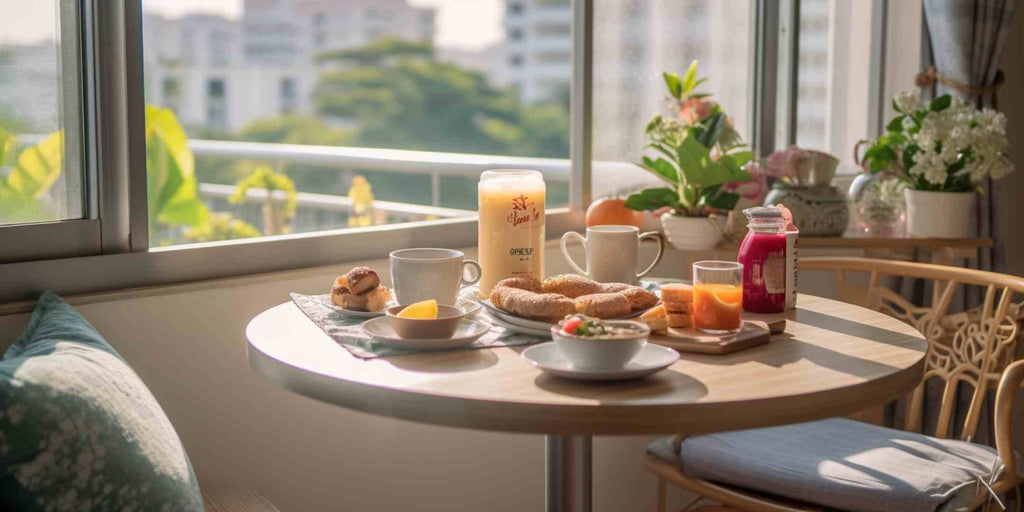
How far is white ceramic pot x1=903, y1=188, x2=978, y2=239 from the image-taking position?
2330 millimetres

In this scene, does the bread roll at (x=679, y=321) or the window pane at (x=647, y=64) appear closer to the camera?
the bread roll at (x=679, y=321)

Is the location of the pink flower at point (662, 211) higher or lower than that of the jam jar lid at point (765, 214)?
lower

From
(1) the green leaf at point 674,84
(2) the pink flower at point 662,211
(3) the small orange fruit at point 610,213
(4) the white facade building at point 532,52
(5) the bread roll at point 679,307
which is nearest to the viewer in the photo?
(5) the bread roll at point 679,307

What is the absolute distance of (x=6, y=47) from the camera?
148cm

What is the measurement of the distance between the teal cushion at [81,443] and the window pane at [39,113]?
18.0 inches

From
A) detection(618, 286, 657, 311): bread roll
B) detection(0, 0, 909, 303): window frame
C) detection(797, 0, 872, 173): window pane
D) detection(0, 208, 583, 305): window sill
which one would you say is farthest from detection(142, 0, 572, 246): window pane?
detection(618, 286, 657, 311): bread roll

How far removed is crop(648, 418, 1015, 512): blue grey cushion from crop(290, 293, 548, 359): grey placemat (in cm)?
57

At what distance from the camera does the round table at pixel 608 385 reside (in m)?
0.94

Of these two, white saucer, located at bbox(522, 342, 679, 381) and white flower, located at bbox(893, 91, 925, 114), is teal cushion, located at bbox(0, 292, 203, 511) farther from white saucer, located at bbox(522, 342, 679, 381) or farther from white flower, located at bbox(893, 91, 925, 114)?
white flower, located at bbox(893, 91, 925, 114)

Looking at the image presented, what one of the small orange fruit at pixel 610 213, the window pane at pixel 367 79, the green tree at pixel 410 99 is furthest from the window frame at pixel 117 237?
the green tree at pixel 410 99

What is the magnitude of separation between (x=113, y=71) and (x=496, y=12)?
2065 centimetres

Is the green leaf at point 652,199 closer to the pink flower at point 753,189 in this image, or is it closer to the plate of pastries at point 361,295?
the pink flower at point 753,189

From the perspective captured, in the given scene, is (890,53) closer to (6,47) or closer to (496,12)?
(6,47)

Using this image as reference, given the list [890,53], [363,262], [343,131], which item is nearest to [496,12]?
[343,131]
